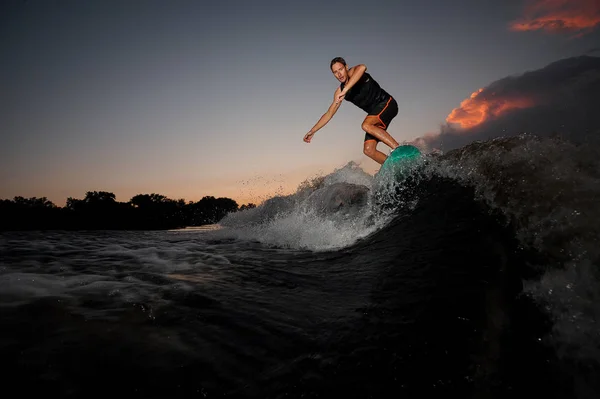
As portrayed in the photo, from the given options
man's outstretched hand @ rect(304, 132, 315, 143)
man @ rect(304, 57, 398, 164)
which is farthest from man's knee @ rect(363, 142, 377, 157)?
man's outstretched hand @ rect(304, 132, 315, 143)

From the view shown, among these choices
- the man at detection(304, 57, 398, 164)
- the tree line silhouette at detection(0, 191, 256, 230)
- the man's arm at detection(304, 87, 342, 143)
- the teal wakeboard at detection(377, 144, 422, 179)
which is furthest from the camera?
the tree line silhouette at detection(0, 191, 256, 230)

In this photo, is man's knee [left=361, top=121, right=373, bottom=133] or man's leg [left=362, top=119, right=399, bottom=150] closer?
man's leg [left=362, top=119, right=399, bottom=150]

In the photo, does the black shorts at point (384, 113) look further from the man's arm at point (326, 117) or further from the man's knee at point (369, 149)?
the man's arm at point (326, 117)

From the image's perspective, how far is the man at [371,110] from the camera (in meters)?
6.84

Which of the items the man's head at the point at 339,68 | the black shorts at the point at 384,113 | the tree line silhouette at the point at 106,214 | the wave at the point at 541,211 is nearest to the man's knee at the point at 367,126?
the black shorts at the point at 384,113

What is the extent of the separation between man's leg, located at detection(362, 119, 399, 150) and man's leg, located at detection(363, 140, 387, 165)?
248 mm

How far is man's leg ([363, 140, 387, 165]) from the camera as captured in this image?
23.9 feet

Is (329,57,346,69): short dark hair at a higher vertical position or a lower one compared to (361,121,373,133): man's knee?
higher

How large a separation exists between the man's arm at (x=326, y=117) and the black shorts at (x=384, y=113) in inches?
40.1

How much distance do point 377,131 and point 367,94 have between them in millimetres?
940

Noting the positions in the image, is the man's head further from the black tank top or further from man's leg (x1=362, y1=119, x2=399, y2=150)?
man's leg (x1=362, y1=119, x2=399, y2=150)

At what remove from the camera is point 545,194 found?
2.73m

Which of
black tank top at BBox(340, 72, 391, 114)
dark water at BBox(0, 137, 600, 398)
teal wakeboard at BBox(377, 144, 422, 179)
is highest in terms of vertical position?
black tank top at BBox(340, 72, 391, 114)

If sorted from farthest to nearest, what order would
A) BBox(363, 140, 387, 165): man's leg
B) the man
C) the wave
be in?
BBox(363, 140, 387, 165): man's leg < the man < the wave
